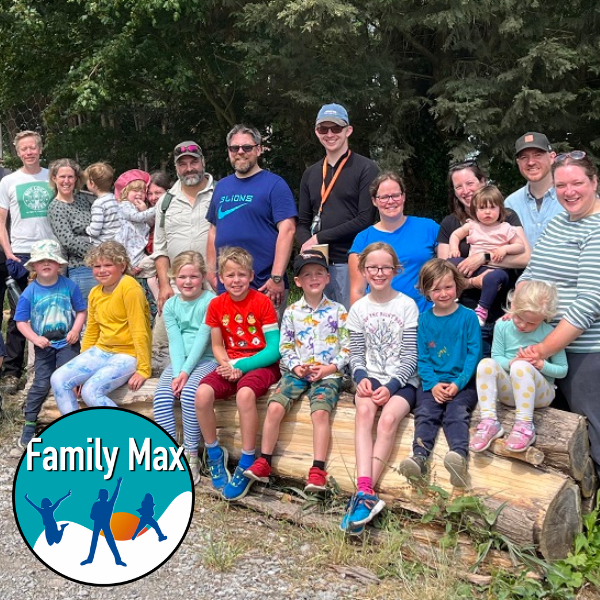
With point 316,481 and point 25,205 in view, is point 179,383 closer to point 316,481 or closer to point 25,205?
point 316,481

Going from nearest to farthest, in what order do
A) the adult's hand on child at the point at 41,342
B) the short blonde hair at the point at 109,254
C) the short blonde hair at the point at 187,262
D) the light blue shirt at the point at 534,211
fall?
the light blue shirt at the point at 534,211 < the short blonde hair at the point at 187,262 < the short blonde hair at the point at 109,254 < the adult's hand on child at the point at 41,342

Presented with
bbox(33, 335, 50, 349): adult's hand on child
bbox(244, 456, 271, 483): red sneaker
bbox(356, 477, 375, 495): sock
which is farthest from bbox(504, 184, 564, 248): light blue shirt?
bbox(33, 335, 50, 349): adult's hand on child

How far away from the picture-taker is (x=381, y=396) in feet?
14.4

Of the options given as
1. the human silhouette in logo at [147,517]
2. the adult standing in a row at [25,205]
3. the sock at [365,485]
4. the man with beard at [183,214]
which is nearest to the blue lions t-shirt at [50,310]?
the man with beard at [183,214]

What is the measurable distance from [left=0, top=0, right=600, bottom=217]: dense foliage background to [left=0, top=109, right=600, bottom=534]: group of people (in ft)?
21.1

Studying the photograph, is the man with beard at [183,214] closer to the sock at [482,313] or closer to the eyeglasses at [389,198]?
the eyeglasses at [389,198]

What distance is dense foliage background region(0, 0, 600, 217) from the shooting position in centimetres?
1139

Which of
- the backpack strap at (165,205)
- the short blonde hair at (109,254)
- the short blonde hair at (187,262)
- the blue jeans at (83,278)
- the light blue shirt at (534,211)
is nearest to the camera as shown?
the light blue shirt at (534,211)

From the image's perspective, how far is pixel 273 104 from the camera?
14023mm

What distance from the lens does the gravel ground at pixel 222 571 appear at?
3.79 meters

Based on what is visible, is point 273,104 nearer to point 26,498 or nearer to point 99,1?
point 99,1

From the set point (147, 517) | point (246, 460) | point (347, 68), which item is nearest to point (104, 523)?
point (147, 517)

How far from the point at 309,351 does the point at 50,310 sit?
2.28 meters

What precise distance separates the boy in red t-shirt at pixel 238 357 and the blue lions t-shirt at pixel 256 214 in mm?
370
